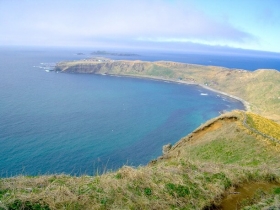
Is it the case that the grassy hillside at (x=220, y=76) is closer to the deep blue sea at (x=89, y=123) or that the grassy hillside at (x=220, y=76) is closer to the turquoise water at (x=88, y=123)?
the deep blue sea at (x=89, y=123)

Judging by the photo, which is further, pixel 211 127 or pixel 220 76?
pixel 220 76

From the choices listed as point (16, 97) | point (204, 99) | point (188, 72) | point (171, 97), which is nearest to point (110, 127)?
point (16, 97)

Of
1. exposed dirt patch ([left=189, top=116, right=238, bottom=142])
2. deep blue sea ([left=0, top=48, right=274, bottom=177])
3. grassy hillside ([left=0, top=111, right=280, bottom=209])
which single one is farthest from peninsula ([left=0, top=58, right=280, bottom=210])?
deep blue sea ([left=0, top=48, right=274, bottom=177])

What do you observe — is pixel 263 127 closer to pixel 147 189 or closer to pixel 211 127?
pixel 211 127

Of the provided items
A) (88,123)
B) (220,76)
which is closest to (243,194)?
(88,123)

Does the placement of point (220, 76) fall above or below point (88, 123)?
above

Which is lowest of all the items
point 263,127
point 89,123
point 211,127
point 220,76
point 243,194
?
point 89,123
